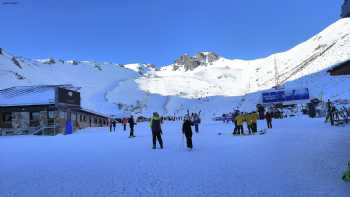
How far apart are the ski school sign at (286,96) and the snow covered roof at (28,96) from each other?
41.4 meters

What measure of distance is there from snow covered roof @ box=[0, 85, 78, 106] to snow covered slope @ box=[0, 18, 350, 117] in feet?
150

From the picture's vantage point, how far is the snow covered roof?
131 feet

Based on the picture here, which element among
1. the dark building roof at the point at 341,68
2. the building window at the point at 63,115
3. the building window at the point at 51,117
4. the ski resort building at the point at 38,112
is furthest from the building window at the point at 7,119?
the dark building roof at the point at 341,68

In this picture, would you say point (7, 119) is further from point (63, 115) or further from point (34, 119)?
point (63, 115)

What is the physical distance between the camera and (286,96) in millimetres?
68875

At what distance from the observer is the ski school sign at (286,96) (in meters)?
67.9

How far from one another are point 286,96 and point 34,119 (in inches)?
1852

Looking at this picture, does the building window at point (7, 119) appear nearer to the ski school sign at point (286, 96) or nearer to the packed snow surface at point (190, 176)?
the packed snow surface at point (190, 176)

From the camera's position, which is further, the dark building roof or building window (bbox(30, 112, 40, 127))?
building window (bbox(30, 112, 40, 127))

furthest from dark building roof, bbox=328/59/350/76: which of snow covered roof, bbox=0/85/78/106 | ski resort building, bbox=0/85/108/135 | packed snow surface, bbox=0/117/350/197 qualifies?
snow covered roof, bbox=0/85/78/106

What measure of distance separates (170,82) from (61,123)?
108674 mm

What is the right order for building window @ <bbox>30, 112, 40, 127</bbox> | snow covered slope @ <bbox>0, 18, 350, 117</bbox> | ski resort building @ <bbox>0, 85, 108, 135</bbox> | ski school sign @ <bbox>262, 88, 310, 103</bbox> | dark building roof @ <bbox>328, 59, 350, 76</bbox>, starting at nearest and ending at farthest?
dark building roof @ <bbox>328, 59, 350, 76</bbox> < ski resort building @ <bbox>0, 85, 108, 135</bbox> < building window @ <bbox>30, 112, 40, 127</bbox> < ski school sign @ <bbox>262, 88, 310, 103</bbox> < snow covered slope @ <bbox>0, 18, 350, 117</bbox>

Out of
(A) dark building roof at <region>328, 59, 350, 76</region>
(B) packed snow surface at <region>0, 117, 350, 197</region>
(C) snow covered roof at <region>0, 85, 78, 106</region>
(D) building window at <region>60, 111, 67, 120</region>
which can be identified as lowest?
(B) packed snow surface at <region>0, 117, 350, 197</region>

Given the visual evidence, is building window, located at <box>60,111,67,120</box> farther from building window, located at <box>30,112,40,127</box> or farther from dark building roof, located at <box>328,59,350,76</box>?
dark building roof, located at <box>328,59,350,76</box>
